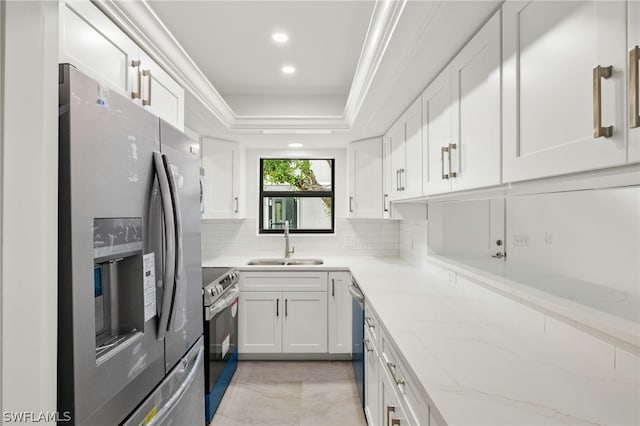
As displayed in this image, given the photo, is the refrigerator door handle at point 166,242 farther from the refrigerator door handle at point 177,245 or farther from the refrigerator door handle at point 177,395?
the refrigerator door handle at point 177,395

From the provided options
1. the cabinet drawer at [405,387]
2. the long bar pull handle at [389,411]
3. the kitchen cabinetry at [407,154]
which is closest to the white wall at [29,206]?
the cabinet drawer at [405,387]

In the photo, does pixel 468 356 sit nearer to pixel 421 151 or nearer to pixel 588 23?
pixel 588 23

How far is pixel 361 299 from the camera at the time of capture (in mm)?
2273

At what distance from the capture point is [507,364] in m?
1.04

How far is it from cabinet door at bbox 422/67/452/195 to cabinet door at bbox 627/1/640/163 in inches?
37.0

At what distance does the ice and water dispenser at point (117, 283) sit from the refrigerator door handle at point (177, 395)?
36 centimetres

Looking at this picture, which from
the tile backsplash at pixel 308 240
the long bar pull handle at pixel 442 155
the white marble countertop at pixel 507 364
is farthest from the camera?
the tile backsplash at pixel 308 240

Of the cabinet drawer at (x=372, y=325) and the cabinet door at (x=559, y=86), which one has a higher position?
the cabinet door at (x=559, y=86)

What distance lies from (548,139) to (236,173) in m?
3.00

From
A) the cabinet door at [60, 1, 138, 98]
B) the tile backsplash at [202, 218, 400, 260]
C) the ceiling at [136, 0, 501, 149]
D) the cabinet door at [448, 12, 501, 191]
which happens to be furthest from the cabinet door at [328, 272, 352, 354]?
the cabinet door at [60, 1, 138, 98]

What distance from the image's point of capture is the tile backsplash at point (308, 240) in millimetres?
3785

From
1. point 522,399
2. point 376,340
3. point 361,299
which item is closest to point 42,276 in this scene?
point 522,399

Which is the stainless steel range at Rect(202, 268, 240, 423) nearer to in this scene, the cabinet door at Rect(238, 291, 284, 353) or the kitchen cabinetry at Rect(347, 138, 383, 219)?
the cabinet door at Rect(238, 291, 284, 353)

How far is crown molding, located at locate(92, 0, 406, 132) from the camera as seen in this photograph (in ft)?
4.44
